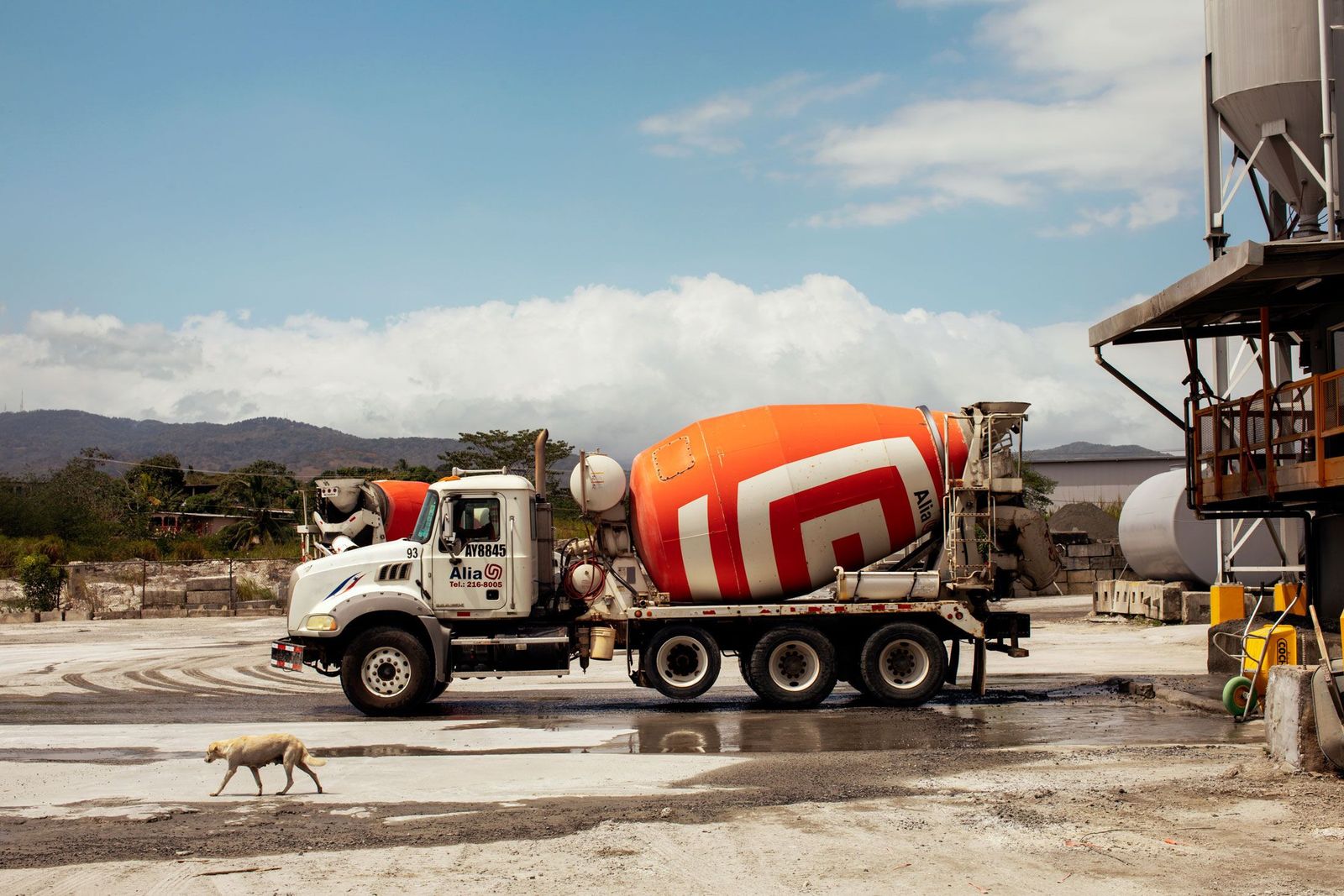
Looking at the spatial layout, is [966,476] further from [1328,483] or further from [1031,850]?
[1031,850]

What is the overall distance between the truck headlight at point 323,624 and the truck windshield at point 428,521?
1.42m

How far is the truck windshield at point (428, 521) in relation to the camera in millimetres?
15391

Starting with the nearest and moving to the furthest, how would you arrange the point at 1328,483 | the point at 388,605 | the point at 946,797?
1. the point at 946,797
2. the point at 1328,483
3. the point at 388,605

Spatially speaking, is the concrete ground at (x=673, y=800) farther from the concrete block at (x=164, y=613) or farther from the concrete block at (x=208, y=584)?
the concrete block at (x=208, y=584)

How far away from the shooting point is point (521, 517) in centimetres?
1542

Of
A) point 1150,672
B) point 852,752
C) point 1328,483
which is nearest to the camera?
point 852,752

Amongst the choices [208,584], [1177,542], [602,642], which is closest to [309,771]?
[602,642]

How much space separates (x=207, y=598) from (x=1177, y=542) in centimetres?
3095

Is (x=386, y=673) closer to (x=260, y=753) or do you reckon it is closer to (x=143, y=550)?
(x=260, y=753)

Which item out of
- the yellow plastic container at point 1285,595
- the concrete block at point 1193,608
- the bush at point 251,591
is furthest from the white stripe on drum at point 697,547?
the bush at point 251,591

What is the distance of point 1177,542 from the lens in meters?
29.6

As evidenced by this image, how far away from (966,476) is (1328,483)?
4.19 meters

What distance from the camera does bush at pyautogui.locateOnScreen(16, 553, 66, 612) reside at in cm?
4134

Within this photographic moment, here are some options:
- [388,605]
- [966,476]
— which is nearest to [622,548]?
[388,605]
